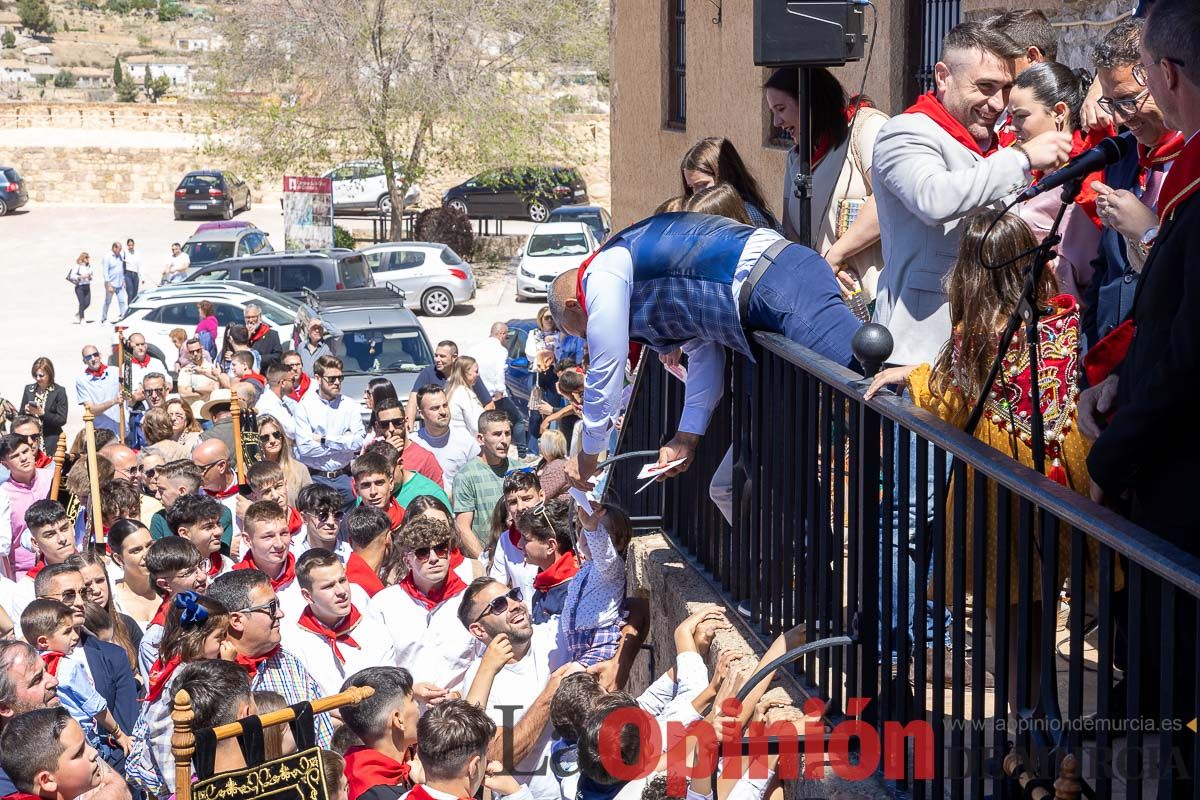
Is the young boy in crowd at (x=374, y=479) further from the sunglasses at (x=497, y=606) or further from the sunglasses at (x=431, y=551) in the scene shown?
the sunglasses at (x=497, y=606)

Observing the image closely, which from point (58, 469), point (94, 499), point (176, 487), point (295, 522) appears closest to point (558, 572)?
point (295, 522)

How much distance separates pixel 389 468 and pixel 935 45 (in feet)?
15.7

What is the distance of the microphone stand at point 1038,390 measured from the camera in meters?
2.88

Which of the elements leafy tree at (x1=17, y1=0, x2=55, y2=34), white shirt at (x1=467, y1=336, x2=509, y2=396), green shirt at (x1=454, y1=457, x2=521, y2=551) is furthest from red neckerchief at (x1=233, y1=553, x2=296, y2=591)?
leafy tree at (x1=17, y1=0, x2=55, y2=34)

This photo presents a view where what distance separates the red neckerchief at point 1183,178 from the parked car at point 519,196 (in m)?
34.8

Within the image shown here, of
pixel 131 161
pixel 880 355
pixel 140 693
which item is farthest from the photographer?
pixel 131 161

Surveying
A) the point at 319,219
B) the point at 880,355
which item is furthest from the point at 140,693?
the point at 319,219

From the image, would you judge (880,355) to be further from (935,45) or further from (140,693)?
(935,45)

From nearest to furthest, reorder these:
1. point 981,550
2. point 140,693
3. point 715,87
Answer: point 981,550 < point 140,693 < point 715,87

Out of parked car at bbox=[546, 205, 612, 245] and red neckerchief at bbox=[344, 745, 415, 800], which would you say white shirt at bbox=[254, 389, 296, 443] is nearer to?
red neckerchief at bbox=[344, 745, 415, 800]

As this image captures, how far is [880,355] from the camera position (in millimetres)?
3445

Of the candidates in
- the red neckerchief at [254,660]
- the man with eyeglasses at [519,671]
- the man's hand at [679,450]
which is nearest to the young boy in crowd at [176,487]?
the red neckerchief at [254,660]

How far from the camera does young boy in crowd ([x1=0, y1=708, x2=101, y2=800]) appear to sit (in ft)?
15.8

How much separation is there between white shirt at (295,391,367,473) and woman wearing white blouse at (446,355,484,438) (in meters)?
0.92
